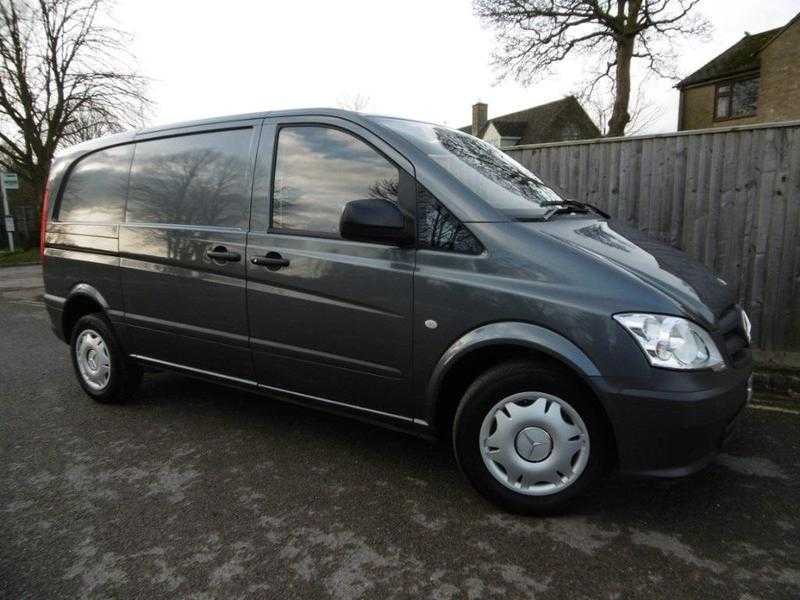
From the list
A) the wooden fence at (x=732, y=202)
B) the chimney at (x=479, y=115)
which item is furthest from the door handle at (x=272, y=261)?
the chimney at (x=479, y=115)

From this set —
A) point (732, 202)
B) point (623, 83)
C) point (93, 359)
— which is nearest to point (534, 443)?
point (93, 359)

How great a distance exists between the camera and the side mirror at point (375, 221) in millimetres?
2555

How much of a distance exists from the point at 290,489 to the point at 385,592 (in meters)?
0.91

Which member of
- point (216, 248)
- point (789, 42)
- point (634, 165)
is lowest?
point (216, 248)

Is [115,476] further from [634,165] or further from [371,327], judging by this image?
[634,165]

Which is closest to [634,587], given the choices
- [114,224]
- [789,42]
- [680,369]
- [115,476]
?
[680,369]

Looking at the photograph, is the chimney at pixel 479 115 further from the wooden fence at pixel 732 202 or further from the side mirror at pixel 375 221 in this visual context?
the side mirror at pixel 375 221

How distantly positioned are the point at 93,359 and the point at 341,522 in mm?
2585

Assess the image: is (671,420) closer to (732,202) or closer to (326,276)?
(326,276)

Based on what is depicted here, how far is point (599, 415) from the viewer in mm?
2338

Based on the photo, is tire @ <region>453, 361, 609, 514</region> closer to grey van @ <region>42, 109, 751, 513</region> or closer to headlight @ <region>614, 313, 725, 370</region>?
grey van @ <region>42, 109, 751, 513</region>

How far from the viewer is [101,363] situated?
13.2 ft

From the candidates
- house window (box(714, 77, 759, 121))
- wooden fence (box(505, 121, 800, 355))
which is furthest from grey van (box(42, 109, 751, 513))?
house window (box(714, 77, 759, 121))

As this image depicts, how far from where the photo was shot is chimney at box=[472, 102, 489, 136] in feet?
127
